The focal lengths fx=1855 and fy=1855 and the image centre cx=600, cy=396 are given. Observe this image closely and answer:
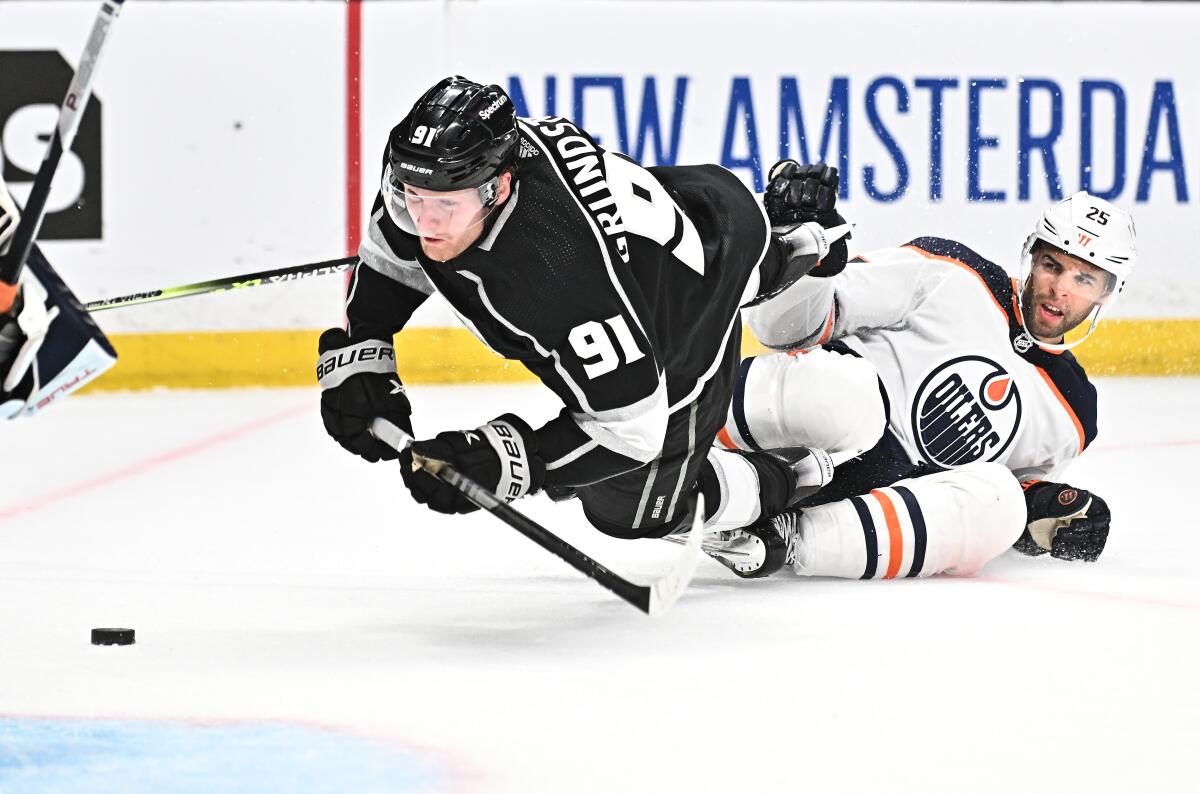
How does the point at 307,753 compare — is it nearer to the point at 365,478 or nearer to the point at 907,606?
the point at 907,606

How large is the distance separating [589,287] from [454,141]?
266 mm

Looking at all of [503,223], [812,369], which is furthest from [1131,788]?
[812,369]

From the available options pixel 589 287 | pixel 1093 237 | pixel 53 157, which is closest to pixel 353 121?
pixel 1093 237

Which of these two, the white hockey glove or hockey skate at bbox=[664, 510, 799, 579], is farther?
hockey skate at bbox=[664, 510, 799, 579]

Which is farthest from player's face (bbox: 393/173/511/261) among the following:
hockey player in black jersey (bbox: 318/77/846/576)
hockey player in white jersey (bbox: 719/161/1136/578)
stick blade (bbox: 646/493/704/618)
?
hockey player in white jersey (bbox: 719/161/1136/578)

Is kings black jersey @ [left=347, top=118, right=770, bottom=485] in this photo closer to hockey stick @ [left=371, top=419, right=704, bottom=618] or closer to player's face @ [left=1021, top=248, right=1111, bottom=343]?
hockey stick @ [left=371, top=419, right=704, bottom=618]

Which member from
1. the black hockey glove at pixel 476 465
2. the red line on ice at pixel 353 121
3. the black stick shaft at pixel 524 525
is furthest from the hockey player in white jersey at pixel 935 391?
the red line on ice at pixel 353 121

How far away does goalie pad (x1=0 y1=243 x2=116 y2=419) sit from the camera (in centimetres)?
230

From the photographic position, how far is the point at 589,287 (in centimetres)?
249

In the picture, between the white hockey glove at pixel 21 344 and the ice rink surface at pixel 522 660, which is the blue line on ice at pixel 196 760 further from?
the white hockey glove at pixel 21 344

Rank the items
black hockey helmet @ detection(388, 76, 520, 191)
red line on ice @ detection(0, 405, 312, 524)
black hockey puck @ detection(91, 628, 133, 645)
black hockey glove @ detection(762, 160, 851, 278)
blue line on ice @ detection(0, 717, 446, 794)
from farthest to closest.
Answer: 1. red line on ice @ detection(0, 405, 312, 524)
2. black hockey glove @ detection(762, 160, 851, 278)
3. black hockey puck @ detection(91, 628, 133, 645)
4. black hockey helmet @ detection(388, 76, 520, 191)
5. blue line on ice @ detection(0, 717, 446, 794)

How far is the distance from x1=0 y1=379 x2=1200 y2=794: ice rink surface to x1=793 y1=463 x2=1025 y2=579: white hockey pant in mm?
42

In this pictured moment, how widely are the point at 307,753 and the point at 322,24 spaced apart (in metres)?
3.71

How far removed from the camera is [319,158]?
550 centimetres
